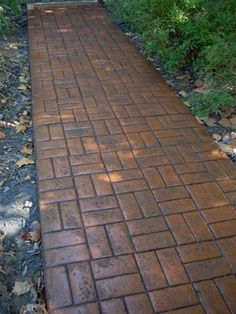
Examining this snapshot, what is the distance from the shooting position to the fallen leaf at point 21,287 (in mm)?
2156

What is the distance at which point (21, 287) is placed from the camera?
7.16ft

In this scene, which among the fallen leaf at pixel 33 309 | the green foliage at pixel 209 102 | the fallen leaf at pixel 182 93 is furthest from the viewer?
the fallen leaf at pixel 182 93

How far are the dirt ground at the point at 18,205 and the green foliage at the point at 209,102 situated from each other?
1640mm

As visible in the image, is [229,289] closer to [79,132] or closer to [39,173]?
[39,173]

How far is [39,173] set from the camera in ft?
9.67

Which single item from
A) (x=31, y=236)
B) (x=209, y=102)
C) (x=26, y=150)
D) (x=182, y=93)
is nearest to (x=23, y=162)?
(x=26, y=150)

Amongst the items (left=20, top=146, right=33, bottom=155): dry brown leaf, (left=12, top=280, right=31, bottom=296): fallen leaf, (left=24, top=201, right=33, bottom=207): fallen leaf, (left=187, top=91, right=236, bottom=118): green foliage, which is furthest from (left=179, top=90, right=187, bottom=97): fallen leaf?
(left=12, top=280, right=31, bottom=296): fallen leaf

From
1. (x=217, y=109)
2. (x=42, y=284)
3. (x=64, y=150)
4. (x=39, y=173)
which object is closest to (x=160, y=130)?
(x=217, y=109)

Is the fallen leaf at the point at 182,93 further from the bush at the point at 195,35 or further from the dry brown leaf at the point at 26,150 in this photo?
the dry brown leaf at the point at 26,150

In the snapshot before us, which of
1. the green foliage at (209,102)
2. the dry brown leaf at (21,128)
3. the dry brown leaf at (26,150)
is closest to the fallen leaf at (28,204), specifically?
the dry brown leaf at (26,150)

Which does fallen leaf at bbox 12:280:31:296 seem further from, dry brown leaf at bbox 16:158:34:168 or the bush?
the bush

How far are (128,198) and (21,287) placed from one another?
37.2 inches

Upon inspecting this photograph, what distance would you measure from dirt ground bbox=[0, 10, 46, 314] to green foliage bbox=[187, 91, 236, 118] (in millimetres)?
1640

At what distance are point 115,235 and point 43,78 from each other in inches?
99.2
